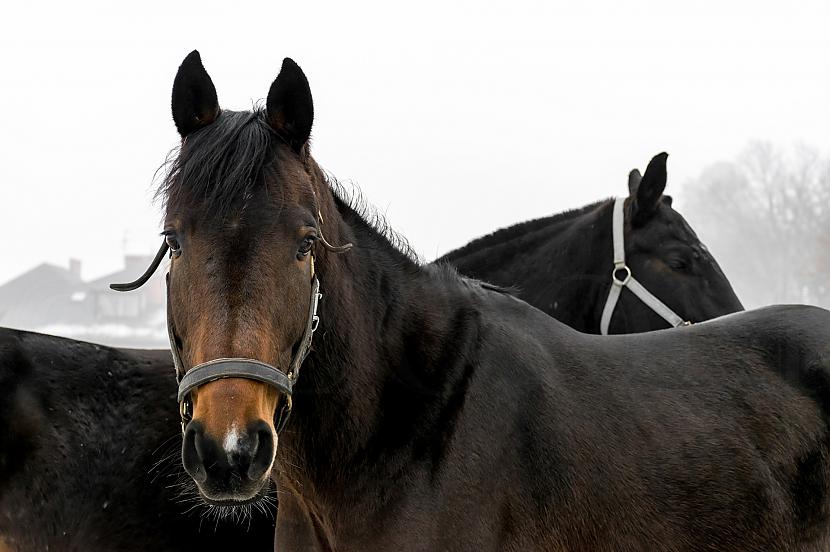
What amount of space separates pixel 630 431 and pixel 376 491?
3.24ft

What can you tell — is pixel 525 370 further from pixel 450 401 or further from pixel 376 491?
pixel 376 491

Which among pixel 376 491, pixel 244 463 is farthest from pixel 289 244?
pixel 376 491

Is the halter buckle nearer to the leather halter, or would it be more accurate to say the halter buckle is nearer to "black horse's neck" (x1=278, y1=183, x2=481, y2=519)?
"black horse's neck" (x1=278, y1=183, x2=481, y2=519)

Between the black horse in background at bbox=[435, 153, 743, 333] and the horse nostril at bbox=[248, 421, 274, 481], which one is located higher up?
the horse nostril at bbox=[248, 421, 274, 481]

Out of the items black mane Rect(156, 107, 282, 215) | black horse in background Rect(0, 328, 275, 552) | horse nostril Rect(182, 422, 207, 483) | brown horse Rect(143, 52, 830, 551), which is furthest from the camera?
black horse in background Rect(0, 328, 275, 552)

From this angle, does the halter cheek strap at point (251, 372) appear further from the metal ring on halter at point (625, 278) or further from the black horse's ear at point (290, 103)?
the metal ring on halter at point (625, 278)

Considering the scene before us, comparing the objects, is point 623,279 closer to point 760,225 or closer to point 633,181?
point 633,181

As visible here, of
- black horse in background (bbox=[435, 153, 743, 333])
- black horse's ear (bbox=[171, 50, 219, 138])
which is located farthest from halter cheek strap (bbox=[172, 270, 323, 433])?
black horse in background (bbox=[435, 153, 743, 333])

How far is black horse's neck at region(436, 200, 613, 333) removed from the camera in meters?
5.56

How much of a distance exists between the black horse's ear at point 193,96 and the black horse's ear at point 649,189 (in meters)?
3.52

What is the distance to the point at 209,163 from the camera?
2.73m

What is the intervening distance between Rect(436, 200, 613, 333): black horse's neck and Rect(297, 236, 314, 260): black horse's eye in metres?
2.76

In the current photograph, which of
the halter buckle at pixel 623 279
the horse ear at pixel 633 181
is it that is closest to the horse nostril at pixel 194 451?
the halter buckle at pixel 623 279

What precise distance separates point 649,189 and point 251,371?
13.2ft
